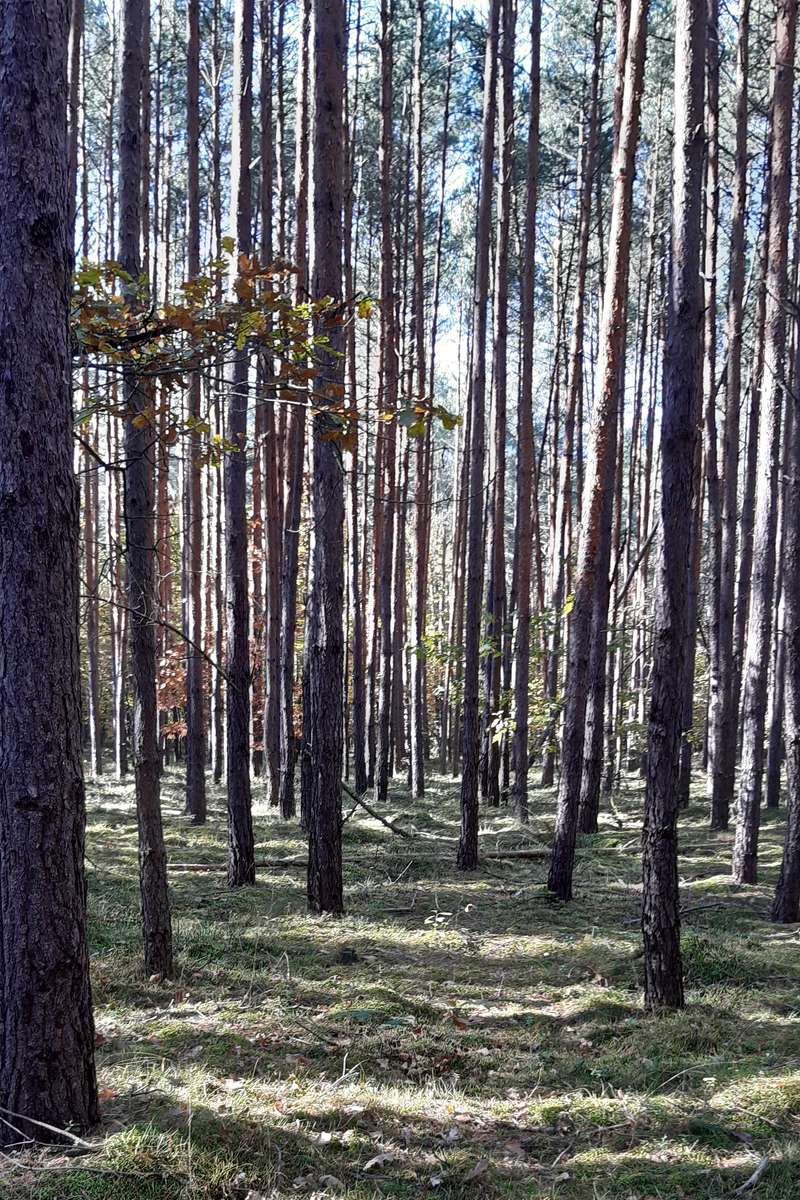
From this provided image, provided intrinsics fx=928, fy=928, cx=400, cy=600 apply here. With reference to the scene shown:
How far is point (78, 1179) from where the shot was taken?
134 inches

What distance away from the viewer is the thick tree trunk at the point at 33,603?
3467 mm

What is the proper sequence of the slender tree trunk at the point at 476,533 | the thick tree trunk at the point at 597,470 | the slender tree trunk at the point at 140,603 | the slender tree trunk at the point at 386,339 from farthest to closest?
the slender tree trunk at the point at 386,339 → the slender tree trunk at the point at 476,533 → the thick tree trunk at the point at 597,470 → the slender tree trunk at the point at 140,603

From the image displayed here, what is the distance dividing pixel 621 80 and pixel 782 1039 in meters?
10.6

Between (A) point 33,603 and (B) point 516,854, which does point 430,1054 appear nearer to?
(A) point 33,603

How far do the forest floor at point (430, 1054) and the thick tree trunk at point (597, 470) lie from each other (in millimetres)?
843

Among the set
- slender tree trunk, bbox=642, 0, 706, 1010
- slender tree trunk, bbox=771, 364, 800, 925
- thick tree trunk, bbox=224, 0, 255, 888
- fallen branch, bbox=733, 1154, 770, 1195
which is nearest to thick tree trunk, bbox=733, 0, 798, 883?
slender tree trunk, bbox=771, 364, 800, 925

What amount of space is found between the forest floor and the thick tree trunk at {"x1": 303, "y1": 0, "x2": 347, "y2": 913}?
28.1 inches

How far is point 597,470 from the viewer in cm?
917

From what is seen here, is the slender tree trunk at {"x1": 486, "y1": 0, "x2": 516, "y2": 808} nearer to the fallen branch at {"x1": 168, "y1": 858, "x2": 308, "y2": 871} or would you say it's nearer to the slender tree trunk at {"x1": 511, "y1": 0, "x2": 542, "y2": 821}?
the slender tree trunk at {"x1": 511, "y1": 0, "x2": 542, "y2": 821}

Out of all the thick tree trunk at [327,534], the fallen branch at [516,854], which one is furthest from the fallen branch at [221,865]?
the fallen branch at [516,854]

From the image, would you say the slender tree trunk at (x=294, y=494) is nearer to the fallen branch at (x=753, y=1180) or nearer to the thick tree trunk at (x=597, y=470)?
the thick tree trunk at (x=597, y=470)

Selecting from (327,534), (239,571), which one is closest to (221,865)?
(239,571)

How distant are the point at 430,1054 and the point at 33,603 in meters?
3.48

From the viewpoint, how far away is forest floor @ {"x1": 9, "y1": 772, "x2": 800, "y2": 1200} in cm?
382
